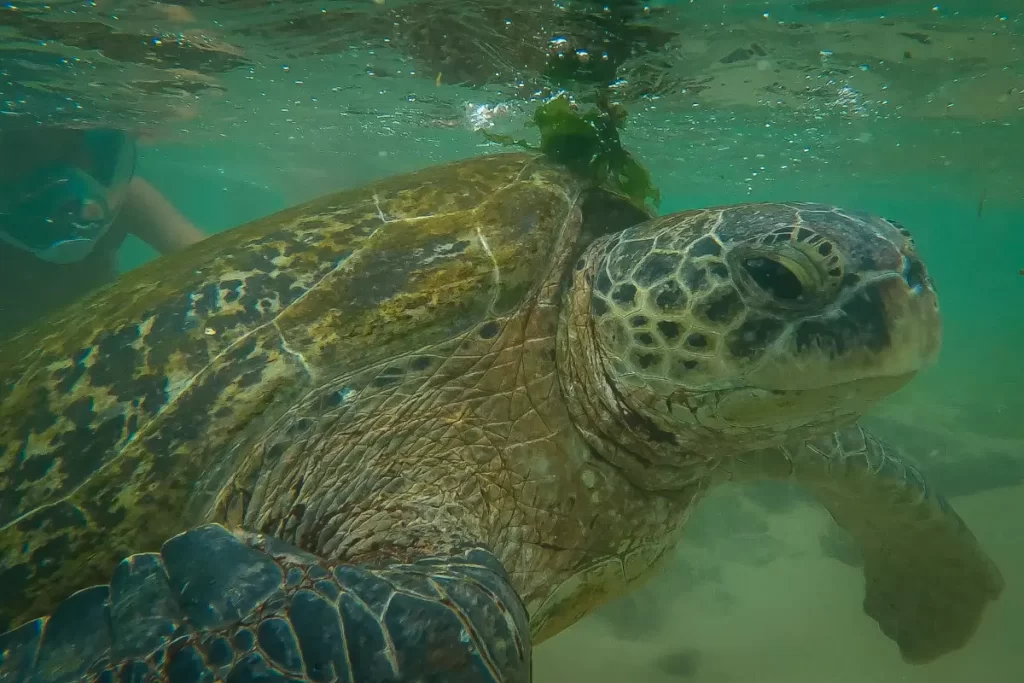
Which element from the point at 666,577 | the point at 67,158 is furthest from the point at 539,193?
the point at 67,158

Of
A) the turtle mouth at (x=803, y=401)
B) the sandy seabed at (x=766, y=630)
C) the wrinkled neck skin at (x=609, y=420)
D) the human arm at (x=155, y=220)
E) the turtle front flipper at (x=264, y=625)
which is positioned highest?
the turtle front flipper at (x=264, y=625)

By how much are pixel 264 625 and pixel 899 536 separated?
336 centimetres

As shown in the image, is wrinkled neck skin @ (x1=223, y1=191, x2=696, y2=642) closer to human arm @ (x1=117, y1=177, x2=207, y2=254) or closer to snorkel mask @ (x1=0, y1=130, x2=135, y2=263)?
snorkel mask @ (x1=0, y1=130, x2=135, y2=263)

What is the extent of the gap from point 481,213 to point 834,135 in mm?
13796

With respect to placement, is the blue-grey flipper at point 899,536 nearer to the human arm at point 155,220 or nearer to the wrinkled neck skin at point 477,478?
the wrinkled neck skin at point 477,478

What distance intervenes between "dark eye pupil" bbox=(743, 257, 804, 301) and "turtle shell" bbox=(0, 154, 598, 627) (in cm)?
76

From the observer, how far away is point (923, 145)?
14359 millimetres

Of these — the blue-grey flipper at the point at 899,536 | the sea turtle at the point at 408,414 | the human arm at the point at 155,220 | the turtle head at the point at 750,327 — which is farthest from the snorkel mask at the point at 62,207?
the blue-grey flipper at the point at 899,536

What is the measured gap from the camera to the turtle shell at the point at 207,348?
1.51 meters

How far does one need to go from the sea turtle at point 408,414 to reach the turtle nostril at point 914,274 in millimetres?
12

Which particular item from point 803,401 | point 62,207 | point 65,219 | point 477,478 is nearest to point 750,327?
point 803,401

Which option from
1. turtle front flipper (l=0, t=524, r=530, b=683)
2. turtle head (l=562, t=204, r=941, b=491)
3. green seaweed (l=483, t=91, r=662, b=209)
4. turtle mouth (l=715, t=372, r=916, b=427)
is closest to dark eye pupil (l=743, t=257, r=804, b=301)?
turtle head (l=562, t=204, r=941, b=491)

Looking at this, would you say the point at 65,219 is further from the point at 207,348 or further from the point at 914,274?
the point at 914,274

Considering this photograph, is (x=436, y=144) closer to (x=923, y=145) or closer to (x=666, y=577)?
(x=923, y=145)
